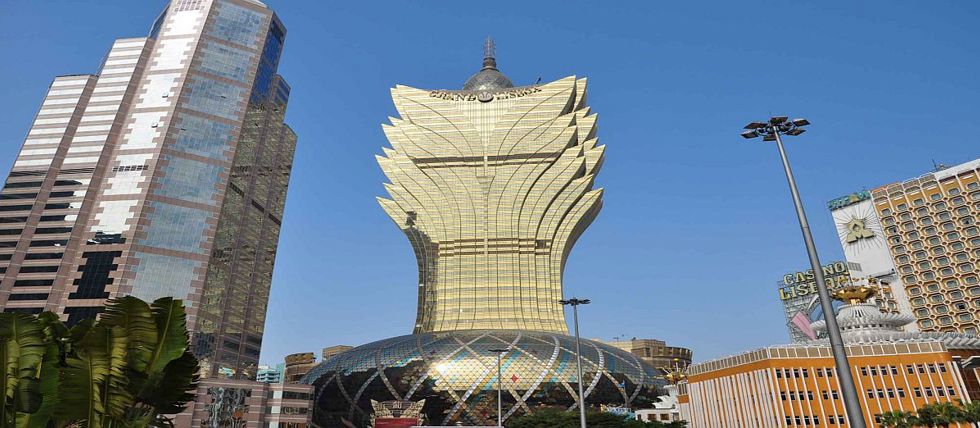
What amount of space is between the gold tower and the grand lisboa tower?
0.20 meters

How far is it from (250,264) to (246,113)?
24.6m

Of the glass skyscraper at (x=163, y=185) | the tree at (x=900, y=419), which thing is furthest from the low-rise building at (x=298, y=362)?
the tree at (x=900, y=419)

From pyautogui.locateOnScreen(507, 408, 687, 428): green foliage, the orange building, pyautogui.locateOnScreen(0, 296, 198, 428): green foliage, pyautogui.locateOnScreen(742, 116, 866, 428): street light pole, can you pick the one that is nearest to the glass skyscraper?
pyautogui.locateOnScreen(507, 408, 687, 428): green foliage

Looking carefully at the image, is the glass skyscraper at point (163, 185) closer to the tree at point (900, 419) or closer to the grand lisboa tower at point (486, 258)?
the grand lisboa tower at point (486, 258)

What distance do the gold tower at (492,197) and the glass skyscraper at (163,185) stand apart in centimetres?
2772

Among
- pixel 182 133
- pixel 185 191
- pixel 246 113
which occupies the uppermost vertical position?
pixel 246 113

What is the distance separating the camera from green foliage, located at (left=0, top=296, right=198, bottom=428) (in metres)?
13.0

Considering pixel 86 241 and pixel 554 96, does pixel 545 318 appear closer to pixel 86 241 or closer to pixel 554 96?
pixel 554 96

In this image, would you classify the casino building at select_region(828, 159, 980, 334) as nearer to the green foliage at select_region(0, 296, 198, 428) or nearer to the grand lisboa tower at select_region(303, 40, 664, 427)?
the grand lisboa tower at select_region(303, 40, 664, 427)

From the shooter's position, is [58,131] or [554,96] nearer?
[58,131]

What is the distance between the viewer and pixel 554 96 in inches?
4656

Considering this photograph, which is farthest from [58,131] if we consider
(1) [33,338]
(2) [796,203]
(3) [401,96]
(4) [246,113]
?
(2) [796,203]

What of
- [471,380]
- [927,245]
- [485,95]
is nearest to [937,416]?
[471,380]

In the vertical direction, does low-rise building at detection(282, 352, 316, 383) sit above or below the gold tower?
below
